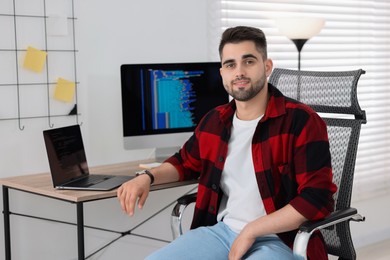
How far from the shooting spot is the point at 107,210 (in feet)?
10.5

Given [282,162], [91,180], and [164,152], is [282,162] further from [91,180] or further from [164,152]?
[164,152]

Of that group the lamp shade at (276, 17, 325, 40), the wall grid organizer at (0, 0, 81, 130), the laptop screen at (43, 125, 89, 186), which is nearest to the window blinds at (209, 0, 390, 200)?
the lamp shade at (276, 17, 325, 40)

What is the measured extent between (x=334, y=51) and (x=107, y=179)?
210cm

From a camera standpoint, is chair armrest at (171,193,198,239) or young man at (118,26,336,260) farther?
chair armrest at (171,193,198,239)

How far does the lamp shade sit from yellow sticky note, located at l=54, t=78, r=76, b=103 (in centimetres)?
Result: 115

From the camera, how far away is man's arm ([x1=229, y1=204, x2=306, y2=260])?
194cm

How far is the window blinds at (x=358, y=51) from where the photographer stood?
12.5 ft

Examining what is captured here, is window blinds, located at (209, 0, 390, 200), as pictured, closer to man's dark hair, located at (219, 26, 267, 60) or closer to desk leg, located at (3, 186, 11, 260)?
man's dark hair, located at (219, 26, 267, 60)

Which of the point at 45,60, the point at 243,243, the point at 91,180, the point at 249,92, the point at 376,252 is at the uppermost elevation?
the point at 45,60

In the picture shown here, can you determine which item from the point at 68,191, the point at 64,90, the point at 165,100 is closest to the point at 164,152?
the point at 165,100

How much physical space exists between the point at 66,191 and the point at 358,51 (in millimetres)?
2536

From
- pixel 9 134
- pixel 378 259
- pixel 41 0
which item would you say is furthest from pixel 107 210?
pixel 378 259

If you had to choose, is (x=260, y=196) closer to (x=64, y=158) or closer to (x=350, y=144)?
(x=350, y=144)

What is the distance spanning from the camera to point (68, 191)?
94.3 inches
